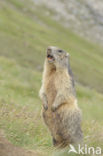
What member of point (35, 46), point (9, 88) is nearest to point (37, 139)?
point (9, 88)

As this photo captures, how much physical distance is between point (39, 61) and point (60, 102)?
44425mm

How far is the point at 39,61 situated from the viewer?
2156 inches

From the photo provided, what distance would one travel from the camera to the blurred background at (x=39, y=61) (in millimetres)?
10203

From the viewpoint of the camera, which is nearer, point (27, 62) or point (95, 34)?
point (27, 62)

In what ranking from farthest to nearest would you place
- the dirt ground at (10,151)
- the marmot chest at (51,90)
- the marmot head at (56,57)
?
the marmot head at (56,57) → the marmot chest at (51,90) → the dirt ground at (10,151)

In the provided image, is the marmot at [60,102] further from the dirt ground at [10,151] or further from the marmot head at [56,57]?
the dirt ground at [10,151]

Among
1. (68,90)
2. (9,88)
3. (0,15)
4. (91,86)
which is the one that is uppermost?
(0,15)

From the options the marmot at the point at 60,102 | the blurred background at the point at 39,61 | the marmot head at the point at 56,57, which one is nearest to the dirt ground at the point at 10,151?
the blurred background at the point at 39,61

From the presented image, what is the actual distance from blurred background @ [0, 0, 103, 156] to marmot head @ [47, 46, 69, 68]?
162 cm

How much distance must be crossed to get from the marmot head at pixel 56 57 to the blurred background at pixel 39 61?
1.62 meters

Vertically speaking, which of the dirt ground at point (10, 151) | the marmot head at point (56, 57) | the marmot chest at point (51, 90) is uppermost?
the marmot head at point (56, 57)

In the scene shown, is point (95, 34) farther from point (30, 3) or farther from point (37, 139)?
point (37, 139)

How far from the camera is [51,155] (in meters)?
8.48

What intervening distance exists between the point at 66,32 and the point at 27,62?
52.3 m
